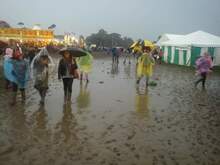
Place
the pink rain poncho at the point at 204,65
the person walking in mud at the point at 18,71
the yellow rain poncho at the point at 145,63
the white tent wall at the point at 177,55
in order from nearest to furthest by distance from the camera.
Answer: the person walking in mud at the point at 18,71 → the yellow rain poncho at the point at 145,63 → the pink rain poncho at the point at 204,65 → the white tent wall at the point at 177,55

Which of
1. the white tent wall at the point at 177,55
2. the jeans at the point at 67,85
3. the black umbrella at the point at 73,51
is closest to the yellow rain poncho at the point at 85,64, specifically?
the black umbrella at the point at 73,51

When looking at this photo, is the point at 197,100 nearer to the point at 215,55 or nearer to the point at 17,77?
the point at 17,77

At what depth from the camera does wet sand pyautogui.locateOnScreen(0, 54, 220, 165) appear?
515 cm

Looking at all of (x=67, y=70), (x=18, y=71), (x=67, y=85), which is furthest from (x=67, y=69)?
(x=18, y=71)

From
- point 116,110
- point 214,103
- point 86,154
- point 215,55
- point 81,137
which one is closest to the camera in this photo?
point 86,154

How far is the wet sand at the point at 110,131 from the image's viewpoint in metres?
5.15

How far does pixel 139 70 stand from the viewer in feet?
44.5

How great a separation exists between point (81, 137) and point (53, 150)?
890 mm

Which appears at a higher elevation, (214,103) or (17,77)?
(17,77)

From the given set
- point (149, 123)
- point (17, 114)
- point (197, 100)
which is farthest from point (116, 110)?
point (197, 100)

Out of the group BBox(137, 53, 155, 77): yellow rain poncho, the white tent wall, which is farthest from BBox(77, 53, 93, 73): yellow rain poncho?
the white tent wall

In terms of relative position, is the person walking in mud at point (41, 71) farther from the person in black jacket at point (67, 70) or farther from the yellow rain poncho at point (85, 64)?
the yellow rain poncho at point (85, 64)

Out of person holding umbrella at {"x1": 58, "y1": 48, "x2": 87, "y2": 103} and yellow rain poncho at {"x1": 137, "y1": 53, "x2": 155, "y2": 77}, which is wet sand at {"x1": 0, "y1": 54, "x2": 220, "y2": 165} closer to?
person holding umbrella at {"x1": 58, "y1": 48, "x2": 87, "y2": 103}

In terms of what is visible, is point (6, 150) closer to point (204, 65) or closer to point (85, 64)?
point (85, 64)
